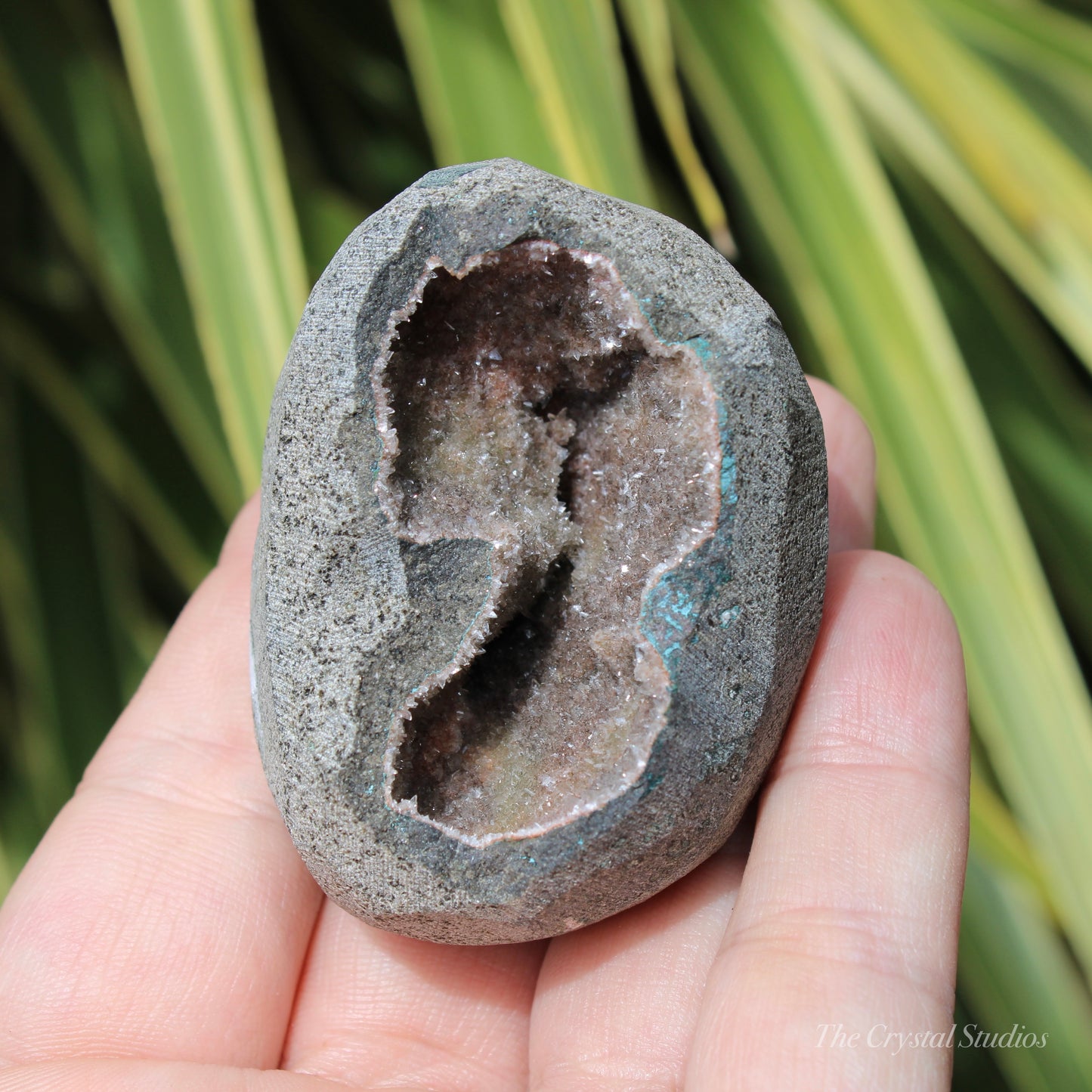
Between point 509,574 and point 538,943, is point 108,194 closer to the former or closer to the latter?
point 509,574

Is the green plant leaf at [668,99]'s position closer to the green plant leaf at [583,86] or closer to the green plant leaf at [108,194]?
the green plant leaf at [583,86]

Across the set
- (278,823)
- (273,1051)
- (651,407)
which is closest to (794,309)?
(651,407)

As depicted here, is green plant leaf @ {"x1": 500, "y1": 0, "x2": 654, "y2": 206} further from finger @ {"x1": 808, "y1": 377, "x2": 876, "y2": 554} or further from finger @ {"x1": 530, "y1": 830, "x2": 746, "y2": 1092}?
finger @ {"x1": 530, "y1": 830, "x2": 746, "y2": 1092}

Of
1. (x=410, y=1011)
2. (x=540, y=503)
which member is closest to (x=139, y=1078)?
(x=410, y=1011)

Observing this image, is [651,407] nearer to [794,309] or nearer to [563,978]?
[794,309]

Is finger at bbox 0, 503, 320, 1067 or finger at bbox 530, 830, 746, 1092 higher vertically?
finger at bbox 530, 830, 746, 1092

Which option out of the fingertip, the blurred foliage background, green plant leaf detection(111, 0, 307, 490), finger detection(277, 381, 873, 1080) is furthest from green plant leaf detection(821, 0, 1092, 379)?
the fingertip
